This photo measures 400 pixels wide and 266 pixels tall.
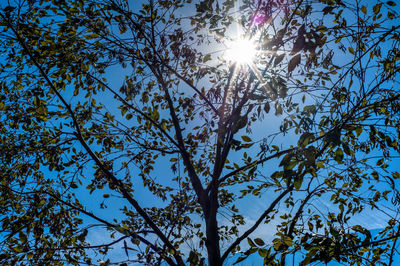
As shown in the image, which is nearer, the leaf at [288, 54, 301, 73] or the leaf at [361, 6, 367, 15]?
the leaf at [288, 54, 301, 73]

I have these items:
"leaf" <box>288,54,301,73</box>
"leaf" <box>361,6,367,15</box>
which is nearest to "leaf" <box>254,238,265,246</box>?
"leaf" <box>288,54,301,73</box>

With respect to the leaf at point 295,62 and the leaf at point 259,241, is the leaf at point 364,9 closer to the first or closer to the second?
the leaf at point 295,62

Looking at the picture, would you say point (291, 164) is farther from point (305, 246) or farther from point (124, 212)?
point (124, 212)

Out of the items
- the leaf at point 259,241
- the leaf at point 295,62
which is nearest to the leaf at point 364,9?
the leaf at point 295,62

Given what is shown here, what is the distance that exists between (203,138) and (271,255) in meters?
3.25

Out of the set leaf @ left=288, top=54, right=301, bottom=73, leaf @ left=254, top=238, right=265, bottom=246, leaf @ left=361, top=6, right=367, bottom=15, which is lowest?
leaf @ left=254, top=238, right=265, bottom=246

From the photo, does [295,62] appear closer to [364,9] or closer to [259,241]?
[259,241]

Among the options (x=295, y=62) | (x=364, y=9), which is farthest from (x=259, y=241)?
(x=364, y=9)

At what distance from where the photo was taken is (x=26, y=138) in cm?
523

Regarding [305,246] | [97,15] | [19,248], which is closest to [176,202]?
[19,248]

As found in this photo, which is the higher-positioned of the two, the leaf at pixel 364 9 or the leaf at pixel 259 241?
the leaf at pixel 364 9

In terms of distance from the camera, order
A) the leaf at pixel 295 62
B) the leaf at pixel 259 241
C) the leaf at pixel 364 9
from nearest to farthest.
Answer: the leaf at pixel 295 62 → the leaf at pixel 259 241 → the leaf at pixel 364 9

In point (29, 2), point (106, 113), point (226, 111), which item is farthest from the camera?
point (106, 113)

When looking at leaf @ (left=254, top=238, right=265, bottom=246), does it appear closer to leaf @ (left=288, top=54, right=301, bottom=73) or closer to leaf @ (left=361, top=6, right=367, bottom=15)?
leaf @ (left=288, top=54, right=301, bottom=73)
